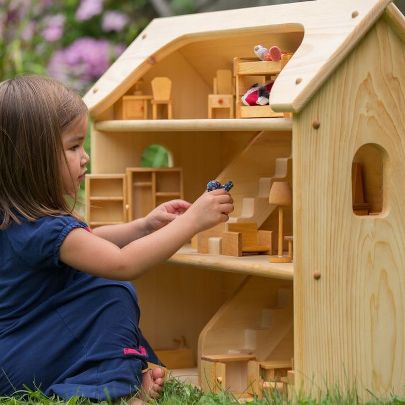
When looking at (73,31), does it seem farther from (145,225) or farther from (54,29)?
(145,225)

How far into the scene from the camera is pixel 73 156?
224 cm

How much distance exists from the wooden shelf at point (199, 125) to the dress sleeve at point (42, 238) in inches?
15.3

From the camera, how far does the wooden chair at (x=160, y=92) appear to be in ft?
8.78

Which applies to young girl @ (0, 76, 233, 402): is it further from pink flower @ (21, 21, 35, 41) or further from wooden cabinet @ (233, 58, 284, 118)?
pink flower @ (21, 21, 35, 41)

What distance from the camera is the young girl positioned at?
2.15 meters

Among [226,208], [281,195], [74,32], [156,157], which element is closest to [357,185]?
[281,195]

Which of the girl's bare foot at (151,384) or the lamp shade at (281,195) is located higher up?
the lamp shade at (281,195)

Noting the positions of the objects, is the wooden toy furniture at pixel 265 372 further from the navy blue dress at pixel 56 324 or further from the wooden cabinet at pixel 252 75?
the wooden cabinet at pixel 252 75

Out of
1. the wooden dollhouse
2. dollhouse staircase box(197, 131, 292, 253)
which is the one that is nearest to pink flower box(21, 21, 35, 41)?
the wooden dollhouse

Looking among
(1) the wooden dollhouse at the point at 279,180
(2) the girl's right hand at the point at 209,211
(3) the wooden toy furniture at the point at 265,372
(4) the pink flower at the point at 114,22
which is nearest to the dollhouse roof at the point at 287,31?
(1) the wooden dollhouse at the point at 279,180

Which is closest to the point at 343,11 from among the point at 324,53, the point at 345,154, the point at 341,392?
the point at 324,53

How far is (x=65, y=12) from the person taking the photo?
5066mm

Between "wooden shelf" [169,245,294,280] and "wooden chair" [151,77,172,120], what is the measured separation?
38 centimetres

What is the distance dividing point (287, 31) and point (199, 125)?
29 centimetres
